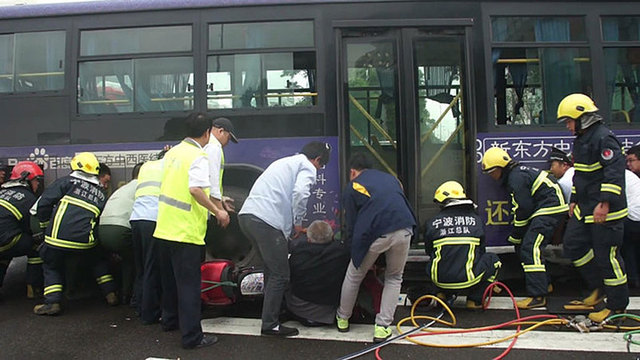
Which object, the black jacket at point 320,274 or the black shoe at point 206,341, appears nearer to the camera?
the black shoe at point 206,341

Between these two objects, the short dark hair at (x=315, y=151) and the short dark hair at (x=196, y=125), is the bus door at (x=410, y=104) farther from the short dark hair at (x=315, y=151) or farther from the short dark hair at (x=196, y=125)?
the short dark hair at (x=196, y=125)

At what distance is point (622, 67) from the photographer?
5.35 meters

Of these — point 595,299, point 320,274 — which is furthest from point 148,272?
point 595,299

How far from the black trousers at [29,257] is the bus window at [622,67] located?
6.83 meters

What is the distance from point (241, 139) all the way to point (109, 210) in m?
1.61

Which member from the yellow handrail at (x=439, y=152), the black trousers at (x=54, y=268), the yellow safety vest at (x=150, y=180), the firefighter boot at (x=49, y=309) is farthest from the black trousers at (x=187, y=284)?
the yellow handrail at (x=439, y=152)

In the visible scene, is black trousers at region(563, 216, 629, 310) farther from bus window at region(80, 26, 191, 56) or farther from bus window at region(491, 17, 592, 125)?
bus window at region(80, 26, 191, 56)

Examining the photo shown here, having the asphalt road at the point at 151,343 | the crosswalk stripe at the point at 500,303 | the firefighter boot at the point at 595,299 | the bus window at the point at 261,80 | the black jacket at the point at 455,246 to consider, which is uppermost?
the bus window at the point at 261,80

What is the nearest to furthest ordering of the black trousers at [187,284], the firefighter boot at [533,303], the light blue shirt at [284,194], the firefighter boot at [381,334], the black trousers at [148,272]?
the black trousers at [187,284]
the firefighter boot at [381,334]
the light blue shirt at [284,194]
the black trousers at [148,272]
the firefighter boot at [533,303]

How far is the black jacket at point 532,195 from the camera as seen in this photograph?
4.70 m

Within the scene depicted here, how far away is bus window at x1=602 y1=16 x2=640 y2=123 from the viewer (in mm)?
5312

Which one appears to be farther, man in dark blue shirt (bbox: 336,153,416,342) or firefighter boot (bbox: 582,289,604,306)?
firefighter boot (bbox: 582,289,604,306)

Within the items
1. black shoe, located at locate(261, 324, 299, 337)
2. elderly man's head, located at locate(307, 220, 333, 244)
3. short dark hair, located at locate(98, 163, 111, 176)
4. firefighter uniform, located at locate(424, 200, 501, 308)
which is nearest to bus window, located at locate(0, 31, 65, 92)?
short dark hair, located at locate(98, 163, 111, 176)

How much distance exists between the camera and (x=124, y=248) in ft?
16.1
